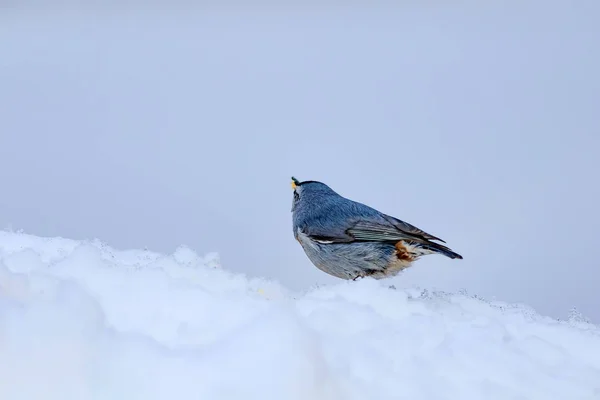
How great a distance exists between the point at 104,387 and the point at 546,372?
0.90m

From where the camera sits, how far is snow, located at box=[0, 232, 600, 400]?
1333mm

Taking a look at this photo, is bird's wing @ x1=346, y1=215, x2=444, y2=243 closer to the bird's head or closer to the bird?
the bird

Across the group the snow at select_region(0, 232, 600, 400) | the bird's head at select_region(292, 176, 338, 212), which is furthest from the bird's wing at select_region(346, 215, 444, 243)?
the snow at select_region(0, 232, 600, 400)

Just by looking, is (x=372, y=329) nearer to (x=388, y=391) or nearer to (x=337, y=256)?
(x=388, y=391)

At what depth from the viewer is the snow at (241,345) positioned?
1333mm

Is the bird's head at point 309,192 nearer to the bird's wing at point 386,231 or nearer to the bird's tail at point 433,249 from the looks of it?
the bird's wing at point 386,231

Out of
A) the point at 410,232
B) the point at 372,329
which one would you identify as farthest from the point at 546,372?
the point at 410,232

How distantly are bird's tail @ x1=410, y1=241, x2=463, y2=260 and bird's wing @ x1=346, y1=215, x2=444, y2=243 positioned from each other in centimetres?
2

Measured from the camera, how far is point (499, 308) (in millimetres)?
2236

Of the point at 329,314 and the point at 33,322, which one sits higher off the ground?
the point at 329,314

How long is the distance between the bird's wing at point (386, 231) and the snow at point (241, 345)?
1041 mm

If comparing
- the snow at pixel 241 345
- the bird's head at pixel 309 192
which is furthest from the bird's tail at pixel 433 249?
the snow at pixel 241 345

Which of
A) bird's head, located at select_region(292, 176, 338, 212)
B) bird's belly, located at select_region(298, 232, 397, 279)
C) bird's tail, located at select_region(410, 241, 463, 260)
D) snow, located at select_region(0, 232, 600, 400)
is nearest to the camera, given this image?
snow, located at select_region(0, 232, 600, 400)

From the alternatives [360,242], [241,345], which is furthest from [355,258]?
[241,345]
